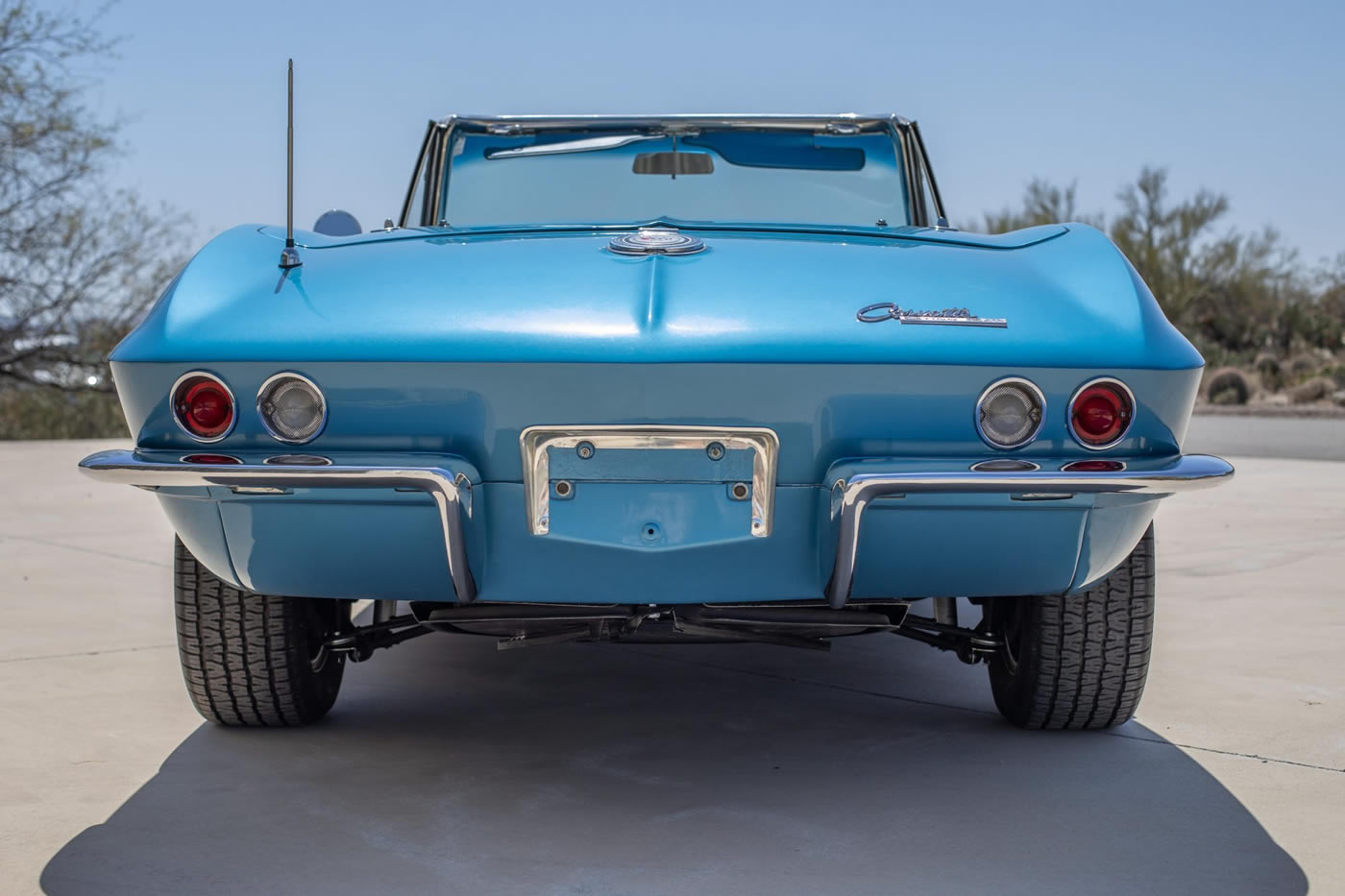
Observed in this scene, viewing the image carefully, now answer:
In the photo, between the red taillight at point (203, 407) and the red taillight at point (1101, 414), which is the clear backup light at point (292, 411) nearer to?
the red taillight at point (203, 407)

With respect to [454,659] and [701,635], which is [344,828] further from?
[454,659]

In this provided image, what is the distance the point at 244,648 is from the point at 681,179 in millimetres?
1904

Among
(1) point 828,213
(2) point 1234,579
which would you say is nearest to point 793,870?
(1) point 828,213

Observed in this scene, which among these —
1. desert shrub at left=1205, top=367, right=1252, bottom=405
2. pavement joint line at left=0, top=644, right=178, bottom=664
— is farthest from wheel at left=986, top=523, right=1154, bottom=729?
desert shrub at left=1205, top=367, right=1252, bottom=405

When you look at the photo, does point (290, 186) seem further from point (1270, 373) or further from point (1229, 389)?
point (1270, 373)

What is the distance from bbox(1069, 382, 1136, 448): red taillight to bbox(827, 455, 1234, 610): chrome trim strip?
79 millimetres

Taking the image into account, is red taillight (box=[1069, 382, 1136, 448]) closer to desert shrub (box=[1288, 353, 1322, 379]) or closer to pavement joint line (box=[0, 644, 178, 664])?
pavement joint line (box=[0, 644, 178, 664])

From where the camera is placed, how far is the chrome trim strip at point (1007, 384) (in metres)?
2.38

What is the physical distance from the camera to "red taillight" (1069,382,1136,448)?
2.42m

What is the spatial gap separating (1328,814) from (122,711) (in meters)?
2.82

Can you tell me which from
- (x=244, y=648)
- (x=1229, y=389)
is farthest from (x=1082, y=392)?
(x=1229, y=389)

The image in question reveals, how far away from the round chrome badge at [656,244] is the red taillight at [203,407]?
0.81 metres

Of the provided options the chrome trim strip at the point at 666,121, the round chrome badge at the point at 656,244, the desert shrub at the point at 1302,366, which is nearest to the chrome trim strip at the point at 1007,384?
the round chrome badge at the point at 656,244

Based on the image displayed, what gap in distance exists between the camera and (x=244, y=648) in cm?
307
